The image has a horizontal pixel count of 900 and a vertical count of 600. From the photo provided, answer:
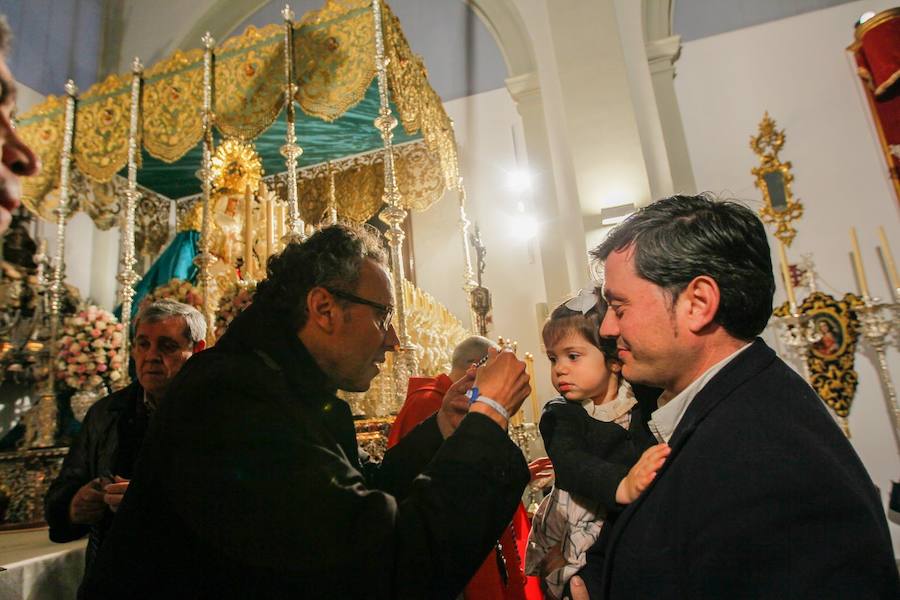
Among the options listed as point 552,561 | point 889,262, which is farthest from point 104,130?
point 889,262

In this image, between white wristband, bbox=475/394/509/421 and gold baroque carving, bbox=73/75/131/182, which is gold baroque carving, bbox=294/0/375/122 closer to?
gold baroque carving, bbox=73/75/131/182

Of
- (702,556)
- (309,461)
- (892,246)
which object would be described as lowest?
(702,556)

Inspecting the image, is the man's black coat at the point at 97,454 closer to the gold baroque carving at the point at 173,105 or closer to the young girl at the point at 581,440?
the young girl at the point at 581,440

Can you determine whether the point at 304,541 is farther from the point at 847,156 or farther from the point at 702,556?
the point at 847,156

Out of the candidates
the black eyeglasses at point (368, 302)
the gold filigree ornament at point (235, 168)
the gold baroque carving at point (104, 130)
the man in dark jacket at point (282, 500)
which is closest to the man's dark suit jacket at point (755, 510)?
the man in dark jacket at point (282, 500)

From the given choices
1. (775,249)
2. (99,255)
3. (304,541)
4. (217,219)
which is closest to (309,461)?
(304,541)

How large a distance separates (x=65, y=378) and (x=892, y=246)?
23.0ft

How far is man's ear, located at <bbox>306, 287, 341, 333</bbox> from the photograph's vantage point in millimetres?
1342

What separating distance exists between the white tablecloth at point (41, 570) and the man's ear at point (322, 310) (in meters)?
1.75

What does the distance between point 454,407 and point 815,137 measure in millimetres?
5240

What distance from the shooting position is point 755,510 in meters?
0.84

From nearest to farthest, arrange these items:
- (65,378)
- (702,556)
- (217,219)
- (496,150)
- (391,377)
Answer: (702,556)
(391,377)
(65,378)
(217,219)
(496,150)

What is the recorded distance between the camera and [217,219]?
5117mm

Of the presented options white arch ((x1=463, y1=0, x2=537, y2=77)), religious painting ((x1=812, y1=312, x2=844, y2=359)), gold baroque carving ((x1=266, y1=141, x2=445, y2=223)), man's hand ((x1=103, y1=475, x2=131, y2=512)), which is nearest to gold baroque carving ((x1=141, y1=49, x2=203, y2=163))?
gold baroque carving ((x1=266, y1=141, x2=445, y2=223))
